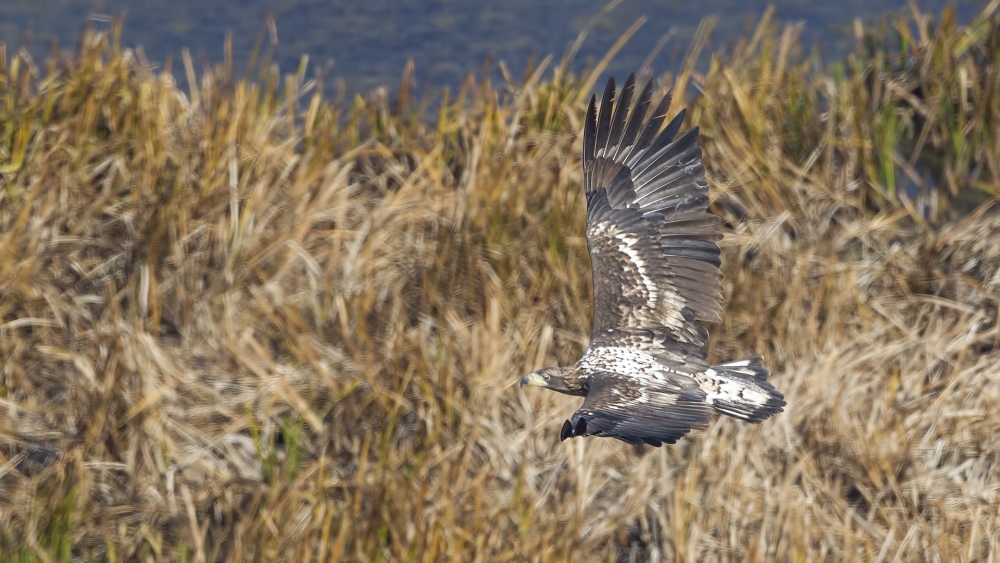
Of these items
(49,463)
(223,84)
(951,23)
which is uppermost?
(951,23)

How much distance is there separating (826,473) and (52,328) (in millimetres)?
3645

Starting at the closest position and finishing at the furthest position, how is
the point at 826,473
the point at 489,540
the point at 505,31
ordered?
the point at 489,540 → the point at 826,473 → the point at 505,31

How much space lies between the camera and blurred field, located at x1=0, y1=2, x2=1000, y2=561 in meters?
6.57

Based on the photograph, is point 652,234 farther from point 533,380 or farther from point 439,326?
point 439,326

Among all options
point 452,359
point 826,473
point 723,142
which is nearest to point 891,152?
point 723,142

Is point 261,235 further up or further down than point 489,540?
further up

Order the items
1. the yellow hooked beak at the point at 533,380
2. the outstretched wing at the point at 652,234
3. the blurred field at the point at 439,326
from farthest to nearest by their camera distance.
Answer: the blurred field at the point at 439,326, the outstretched wing at the point at 652,234, the yellow hooked beak at the point at 533,380

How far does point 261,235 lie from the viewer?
7535mm

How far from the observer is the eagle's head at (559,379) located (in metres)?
6.01

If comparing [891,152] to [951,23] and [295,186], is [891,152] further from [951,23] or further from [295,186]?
[295,186]

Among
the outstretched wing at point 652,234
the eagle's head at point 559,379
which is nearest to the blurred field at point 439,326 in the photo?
the eagle's head at point 559,379

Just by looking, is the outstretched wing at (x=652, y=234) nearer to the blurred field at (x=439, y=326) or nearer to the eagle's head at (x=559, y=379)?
the eagle's head at (x=559, y=379)

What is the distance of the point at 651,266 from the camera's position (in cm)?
624

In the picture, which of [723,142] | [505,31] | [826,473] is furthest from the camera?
[505,31]
